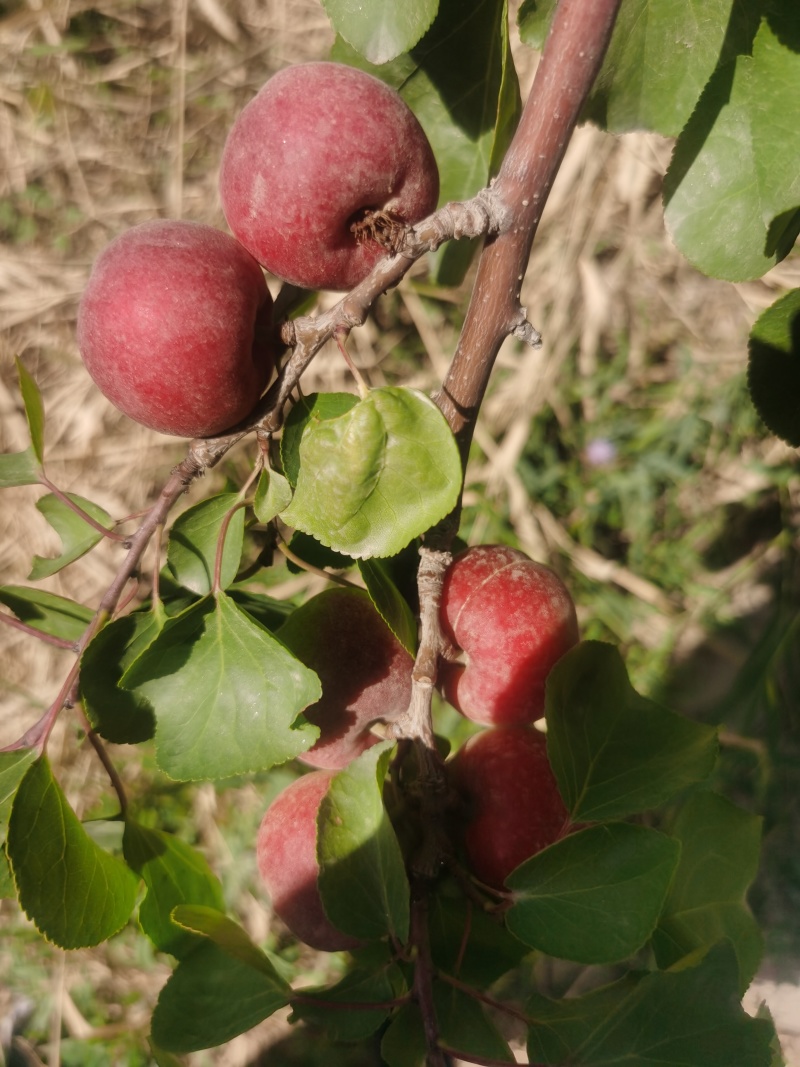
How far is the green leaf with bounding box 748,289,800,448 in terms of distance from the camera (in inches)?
31.2

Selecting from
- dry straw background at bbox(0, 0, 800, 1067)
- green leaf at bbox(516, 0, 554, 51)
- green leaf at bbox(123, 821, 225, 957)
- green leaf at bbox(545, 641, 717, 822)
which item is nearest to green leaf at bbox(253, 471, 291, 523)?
green leaf at bbox(545, 641, 717, 822)

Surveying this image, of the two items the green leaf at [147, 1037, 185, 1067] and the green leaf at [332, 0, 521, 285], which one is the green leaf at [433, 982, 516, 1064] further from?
the green leaf at [332, 0, 521, 285]

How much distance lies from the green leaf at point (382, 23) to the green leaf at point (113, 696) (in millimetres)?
A: 503

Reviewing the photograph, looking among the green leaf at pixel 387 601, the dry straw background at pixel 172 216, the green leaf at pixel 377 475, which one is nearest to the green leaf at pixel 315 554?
the green leaf at pixel 387 601

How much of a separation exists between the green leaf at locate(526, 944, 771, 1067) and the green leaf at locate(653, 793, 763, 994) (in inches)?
5.4

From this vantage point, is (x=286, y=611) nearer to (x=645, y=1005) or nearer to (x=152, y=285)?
(x=152, y=285)

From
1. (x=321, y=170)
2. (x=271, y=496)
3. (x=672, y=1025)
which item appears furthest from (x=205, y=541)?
(x=672, y=1025)

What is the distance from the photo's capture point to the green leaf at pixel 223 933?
633mm

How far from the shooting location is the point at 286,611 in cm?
94

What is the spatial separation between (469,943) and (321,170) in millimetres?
691

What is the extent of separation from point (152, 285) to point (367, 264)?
18cm

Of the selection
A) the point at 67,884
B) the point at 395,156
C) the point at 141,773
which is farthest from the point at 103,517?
the point at 141,773

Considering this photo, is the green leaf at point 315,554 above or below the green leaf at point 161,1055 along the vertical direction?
above

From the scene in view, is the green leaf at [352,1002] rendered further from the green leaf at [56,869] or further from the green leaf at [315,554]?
the green leaf at [315,554]
